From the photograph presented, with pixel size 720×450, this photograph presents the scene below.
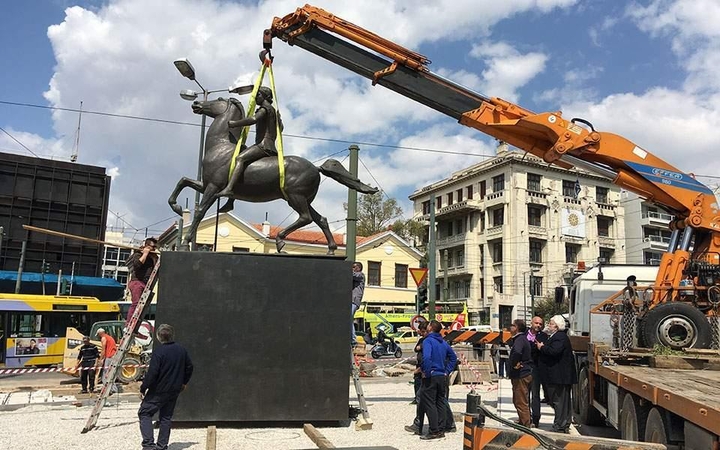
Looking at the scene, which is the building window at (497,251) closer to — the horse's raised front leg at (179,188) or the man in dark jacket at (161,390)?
the horse's raised front leg at (179,188)

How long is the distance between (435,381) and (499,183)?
4270 centimetres

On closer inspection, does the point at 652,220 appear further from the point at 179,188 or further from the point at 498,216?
the point at 179,188

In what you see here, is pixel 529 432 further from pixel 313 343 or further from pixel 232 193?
pixel 232 193

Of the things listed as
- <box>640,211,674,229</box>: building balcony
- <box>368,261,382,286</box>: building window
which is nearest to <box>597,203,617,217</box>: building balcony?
<box>640,211,674,229</box>: building balcony

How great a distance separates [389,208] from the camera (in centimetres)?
5719

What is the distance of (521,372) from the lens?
376 inches

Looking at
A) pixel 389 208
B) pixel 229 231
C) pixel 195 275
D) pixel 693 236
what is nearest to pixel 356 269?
pixel 195 275

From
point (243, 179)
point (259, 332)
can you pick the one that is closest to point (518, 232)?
point (243, 179)

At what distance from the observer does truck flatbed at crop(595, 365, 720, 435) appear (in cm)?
436

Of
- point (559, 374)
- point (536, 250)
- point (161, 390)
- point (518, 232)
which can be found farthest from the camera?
point (536, 250)

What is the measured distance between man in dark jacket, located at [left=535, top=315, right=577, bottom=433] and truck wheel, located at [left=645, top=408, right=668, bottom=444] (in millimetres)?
3438

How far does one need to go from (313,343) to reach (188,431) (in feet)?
7.18

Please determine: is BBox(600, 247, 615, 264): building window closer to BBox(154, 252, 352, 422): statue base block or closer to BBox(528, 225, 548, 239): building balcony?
BBox(528, 225, 548, 239): building balcony

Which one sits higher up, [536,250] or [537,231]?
[537,231]
